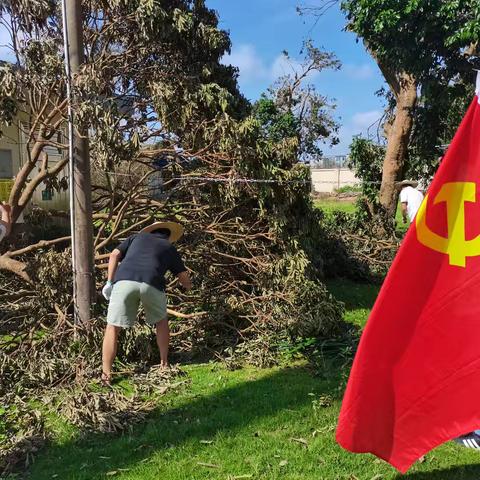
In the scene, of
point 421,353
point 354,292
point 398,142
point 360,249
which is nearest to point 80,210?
point 421,353

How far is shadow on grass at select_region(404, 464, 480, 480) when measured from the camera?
3311 mm

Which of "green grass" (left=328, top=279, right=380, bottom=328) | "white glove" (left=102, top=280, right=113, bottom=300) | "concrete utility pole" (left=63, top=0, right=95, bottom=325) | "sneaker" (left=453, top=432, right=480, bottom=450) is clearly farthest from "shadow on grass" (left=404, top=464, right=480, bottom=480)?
"concrete utility pole" (left=63, top=0, right=95, bottom=325)

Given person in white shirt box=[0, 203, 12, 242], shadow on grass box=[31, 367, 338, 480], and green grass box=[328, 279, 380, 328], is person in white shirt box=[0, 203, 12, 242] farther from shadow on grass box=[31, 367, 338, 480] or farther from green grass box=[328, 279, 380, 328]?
green grass box=[328, 279, 380, 328]

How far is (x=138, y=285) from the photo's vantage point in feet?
16.6

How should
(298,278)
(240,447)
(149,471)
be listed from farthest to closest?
1. (298,278)
2. (240,447)
3. (149,471)

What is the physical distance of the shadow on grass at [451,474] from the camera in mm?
3311

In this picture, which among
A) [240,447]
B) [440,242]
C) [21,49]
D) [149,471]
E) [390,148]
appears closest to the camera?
[440,242]

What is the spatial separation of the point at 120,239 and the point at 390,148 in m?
6.89

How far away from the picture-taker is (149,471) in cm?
349

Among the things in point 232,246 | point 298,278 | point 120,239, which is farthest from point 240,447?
point 120,239

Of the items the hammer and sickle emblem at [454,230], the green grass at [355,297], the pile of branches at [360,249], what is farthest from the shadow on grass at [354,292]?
the hammer and sickle emblem at [454,230]

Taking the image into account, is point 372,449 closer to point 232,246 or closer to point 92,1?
point 232,246

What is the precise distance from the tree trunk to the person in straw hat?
7.06m

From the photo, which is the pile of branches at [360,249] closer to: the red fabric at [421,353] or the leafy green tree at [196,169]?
the leafy green tree at [196,169]
